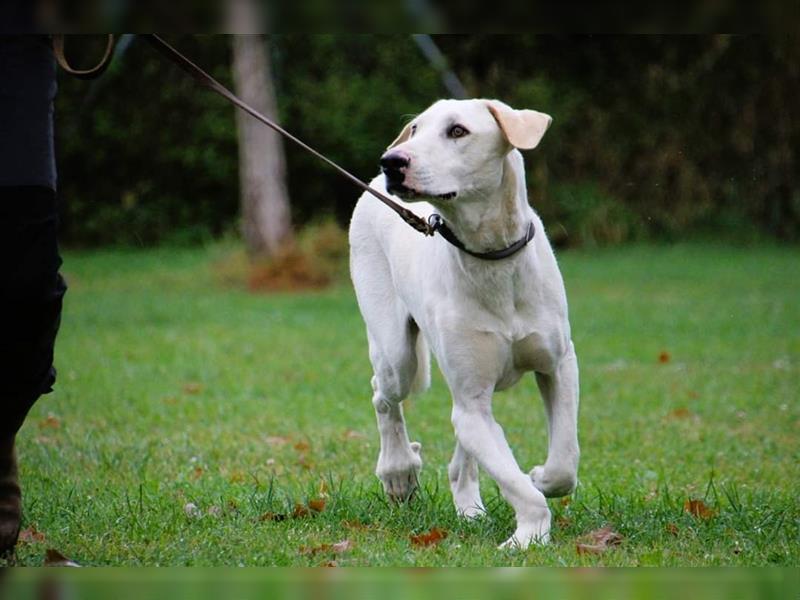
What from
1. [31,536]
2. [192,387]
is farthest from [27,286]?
[192,387]

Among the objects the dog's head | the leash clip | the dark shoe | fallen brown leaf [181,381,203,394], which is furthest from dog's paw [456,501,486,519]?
fallen brown leaf [181,381,203,394]

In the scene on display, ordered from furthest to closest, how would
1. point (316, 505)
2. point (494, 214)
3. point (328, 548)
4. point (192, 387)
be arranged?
point (192, 387), point (316, 505), point (494, 214), point (328, 548)

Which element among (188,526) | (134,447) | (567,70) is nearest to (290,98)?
(567,70)

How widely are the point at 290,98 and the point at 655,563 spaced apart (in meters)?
18.0

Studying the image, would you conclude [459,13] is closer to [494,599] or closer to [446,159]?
[494,599]

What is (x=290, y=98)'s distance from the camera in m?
21.2

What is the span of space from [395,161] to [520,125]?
0.49 metres

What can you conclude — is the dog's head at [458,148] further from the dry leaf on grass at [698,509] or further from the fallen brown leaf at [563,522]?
the dry leaf on grass at [698,509]

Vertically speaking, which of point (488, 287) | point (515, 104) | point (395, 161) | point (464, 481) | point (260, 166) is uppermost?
point (515, 104)

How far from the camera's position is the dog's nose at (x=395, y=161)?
13.3ft

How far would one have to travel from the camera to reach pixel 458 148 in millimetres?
4242

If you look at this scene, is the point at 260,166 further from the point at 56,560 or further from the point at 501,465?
the point at 56,560

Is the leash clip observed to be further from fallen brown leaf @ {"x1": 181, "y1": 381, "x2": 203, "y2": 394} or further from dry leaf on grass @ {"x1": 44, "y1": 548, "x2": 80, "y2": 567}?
fallen brown leaf @ {"x1": 181, "y1": 381, "x2": 203, "y2": 394}

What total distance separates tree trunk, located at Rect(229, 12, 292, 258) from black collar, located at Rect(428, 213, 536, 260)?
12.3 m
